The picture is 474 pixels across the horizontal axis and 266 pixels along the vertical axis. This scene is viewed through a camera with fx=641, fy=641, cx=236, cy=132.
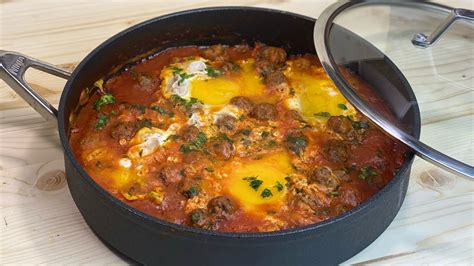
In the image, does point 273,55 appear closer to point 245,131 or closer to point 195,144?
point 245,131

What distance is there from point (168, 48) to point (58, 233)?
796 millimetres

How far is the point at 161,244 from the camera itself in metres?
1.48

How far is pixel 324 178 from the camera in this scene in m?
1.69

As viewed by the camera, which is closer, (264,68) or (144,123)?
(144,123)

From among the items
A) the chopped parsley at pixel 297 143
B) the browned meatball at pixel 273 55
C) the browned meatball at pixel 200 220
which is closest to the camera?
the browned meatball at pixel 200 220

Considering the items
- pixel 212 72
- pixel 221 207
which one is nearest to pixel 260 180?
pixel 221 207

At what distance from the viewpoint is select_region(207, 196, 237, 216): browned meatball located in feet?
5.27

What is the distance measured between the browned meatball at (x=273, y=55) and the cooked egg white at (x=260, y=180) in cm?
47

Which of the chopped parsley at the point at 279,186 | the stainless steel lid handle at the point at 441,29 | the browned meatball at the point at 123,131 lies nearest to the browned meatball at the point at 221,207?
the chopped parsley at the point at 279,186

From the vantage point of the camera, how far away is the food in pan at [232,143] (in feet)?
5.43

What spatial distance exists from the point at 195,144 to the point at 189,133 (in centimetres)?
4

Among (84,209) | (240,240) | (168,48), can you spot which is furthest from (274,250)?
(168,48)

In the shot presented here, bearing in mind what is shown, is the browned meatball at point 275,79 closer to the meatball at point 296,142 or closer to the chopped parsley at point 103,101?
the meatball at point 296,142

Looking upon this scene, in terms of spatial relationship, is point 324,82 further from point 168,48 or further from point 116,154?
point 116,154
